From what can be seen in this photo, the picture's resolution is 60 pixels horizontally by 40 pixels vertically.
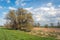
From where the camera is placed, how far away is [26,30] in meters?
10.8

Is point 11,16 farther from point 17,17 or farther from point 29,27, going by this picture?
point 29,27

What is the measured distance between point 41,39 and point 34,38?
371mm

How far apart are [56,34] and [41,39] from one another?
1.37 meters

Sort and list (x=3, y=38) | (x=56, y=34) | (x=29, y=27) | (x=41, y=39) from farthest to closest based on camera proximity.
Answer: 1. (x=29, y=27)
2. (x=56, y=34)
3. (x=41, y=39)
4. (x=3, y=38)

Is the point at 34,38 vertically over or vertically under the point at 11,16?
under

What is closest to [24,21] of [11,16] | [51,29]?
[11,16]

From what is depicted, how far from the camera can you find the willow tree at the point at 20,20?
34.5 feet

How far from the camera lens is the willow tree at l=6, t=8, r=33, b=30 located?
1051 centimetres

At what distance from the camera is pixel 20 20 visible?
10.8 m

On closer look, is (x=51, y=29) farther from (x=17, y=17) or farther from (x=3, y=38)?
(x=3, y=38)

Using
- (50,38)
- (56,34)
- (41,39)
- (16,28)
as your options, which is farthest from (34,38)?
(16,28)

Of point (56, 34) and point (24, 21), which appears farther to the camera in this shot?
point (24, 21)

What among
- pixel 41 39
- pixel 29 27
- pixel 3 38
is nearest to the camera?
pixel 3 38

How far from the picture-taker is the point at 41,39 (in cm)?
826
